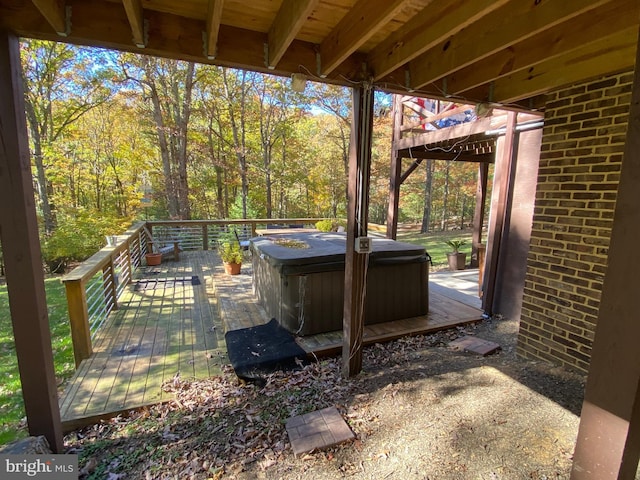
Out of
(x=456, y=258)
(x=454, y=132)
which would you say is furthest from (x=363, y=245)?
(x=456, y=258)

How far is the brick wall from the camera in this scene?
243cm

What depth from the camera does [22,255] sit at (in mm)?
1699

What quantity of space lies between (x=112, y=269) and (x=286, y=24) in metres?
3.79

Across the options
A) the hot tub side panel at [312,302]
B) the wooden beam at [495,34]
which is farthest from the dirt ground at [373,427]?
the wooden beam at [495,34]

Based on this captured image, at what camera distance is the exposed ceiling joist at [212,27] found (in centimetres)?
159

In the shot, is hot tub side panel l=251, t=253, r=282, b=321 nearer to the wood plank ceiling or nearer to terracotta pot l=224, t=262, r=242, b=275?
terracotta pot l=224, t=262, r=242, b=275

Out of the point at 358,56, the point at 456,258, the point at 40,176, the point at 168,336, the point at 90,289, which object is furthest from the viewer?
the point at 40,176

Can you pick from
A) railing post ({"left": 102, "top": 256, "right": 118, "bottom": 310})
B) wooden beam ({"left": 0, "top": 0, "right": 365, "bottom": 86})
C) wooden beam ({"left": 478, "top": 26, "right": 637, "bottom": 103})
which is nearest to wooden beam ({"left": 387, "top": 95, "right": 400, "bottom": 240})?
wooden beam ({"left": 478, "top": 26, "right": 637, "bottom": 103})

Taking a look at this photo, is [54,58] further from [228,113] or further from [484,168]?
[484,168]

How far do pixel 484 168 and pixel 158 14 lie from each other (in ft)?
21.4

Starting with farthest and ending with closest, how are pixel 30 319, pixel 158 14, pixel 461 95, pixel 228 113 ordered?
1. pixel 228 113
2. pixel 461 95
3. pixel 158 14
4. pixel 30 319

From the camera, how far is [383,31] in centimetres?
212

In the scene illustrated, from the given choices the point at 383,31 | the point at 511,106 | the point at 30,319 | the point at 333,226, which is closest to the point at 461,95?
the point at 511,106

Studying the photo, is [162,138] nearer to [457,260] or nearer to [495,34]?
[457,260]
